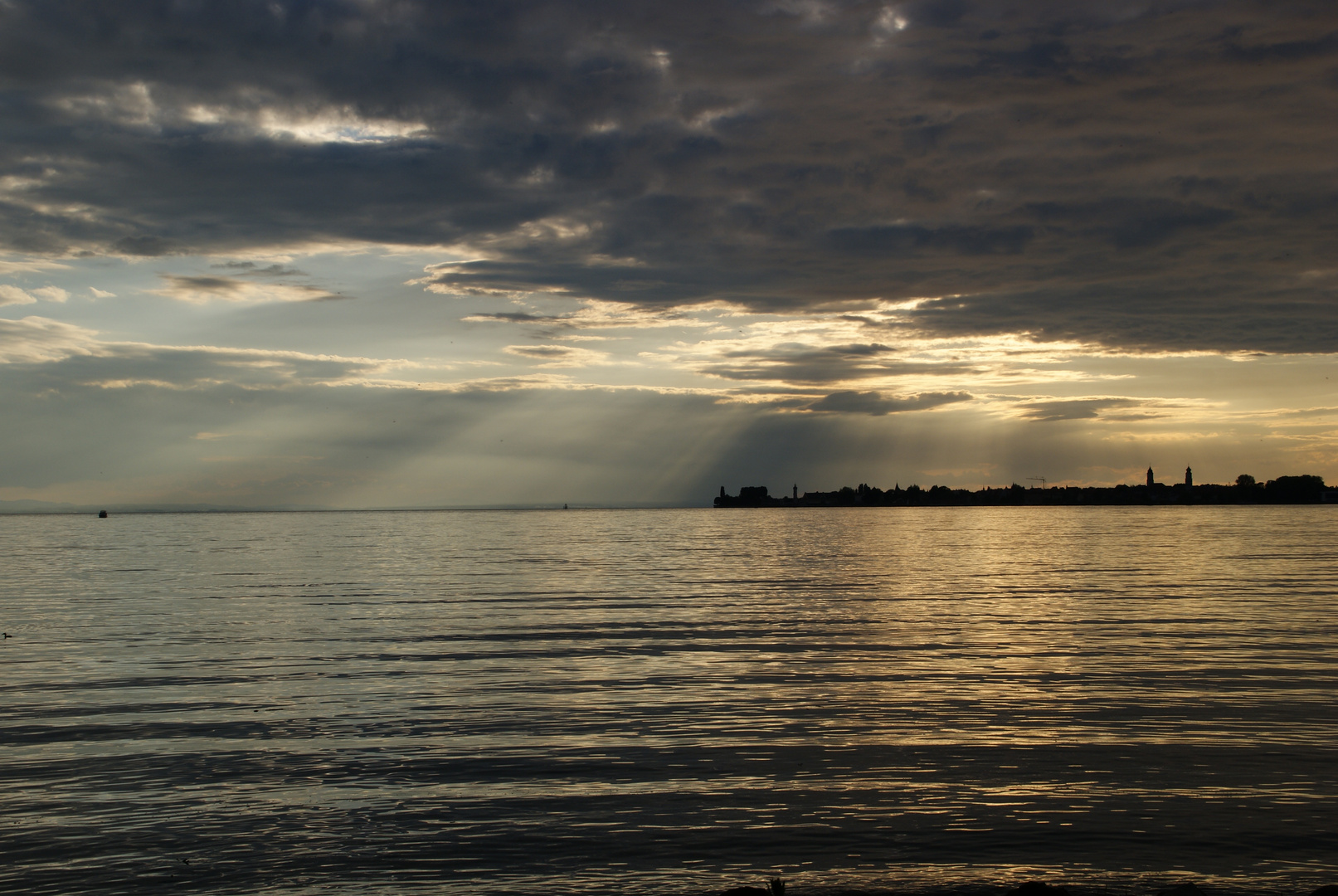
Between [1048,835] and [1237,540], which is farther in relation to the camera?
[1237,540]

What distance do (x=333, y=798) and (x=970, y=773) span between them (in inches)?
438

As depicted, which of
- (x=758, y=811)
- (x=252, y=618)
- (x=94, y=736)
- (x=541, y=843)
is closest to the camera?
(x=541, y=843)

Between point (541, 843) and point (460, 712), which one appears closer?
point (541, 843)

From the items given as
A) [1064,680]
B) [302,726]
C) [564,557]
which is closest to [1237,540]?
[564,557]

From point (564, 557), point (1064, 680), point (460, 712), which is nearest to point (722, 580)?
point (564, 557)

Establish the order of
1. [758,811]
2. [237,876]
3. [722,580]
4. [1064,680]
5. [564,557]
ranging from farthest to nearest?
[564,557] < [722,580] < [1064,680] < [758,811] < [237,876]

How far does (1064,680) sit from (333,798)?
63.7 ft

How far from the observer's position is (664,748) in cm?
1808

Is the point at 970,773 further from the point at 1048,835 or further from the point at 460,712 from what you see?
the point at 460,712

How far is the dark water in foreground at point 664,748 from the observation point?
12609mm

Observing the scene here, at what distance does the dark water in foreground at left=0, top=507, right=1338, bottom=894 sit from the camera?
12609mm

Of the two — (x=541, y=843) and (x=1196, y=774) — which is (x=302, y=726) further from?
(x=1196, y=774)

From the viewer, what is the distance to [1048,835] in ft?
44.1

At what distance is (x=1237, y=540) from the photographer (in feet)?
377
